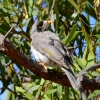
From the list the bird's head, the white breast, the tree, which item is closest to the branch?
the tree

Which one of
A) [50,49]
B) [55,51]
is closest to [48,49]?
[50,49]

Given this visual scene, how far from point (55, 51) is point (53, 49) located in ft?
0.27

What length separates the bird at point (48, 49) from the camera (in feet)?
14.6

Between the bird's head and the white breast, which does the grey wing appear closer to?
the white breast

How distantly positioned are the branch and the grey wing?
12cm

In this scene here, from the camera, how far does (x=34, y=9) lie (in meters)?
5.75

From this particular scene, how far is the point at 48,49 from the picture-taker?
4871 millimetres

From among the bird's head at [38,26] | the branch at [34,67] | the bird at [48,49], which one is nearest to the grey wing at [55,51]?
the bird at [48,49]

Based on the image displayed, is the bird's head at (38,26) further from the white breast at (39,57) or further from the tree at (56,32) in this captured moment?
the white breast at (39,57)

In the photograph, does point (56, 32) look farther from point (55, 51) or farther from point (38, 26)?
point (55, 51)

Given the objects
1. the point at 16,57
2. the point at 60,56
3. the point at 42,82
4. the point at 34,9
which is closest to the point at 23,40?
the point at 34,9

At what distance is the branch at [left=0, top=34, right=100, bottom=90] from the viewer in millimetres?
3963

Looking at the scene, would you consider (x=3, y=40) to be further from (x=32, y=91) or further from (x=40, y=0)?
(x=40, y=0)

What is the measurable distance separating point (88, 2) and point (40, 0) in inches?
20.7
